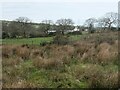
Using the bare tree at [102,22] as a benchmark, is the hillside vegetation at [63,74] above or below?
below

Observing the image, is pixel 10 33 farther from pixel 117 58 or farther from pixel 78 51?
pixel 117 58

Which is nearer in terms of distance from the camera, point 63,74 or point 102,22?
point 63,74

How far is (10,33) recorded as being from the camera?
3609 cm

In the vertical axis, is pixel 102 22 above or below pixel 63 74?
above

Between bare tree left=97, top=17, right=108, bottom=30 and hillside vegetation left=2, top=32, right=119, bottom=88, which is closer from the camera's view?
hillside vegetation left=2, top=32, right=119, bottom=88

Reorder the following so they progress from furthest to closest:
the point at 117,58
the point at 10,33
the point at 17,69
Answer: the point at 10,33 → the point at 117,58 → the point at 17,69

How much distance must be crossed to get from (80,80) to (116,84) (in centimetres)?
120

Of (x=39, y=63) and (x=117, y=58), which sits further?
(x=117, y=58)

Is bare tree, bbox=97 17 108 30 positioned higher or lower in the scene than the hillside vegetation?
higher

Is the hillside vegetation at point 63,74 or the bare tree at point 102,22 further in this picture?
the bare tree at point 102,22

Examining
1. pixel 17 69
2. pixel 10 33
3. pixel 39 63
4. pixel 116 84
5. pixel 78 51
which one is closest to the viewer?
pixel 116 84

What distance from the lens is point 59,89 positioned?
6797 millimetres

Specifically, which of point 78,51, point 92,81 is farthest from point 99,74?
point 78,51

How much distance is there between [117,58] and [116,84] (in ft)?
13.4
